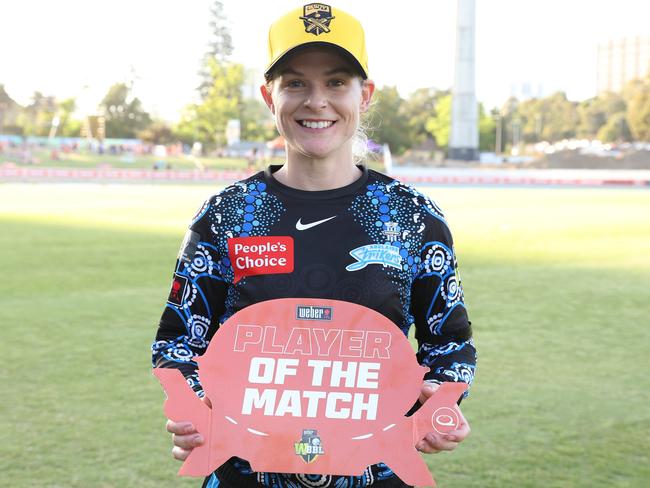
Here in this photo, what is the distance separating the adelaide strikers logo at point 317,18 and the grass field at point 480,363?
8.17ft

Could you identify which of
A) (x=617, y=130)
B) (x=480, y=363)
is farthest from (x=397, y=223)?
(x=617, y=130)

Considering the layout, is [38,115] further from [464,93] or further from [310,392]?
[310,392]

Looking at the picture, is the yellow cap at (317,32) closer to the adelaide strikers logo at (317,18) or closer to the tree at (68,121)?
the adelaide strikers logo at (317,18)

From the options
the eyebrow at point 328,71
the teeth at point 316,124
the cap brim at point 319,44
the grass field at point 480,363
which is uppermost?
the cap brim at point 319,44

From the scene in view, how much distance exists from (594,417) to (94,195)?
21148 millimetres

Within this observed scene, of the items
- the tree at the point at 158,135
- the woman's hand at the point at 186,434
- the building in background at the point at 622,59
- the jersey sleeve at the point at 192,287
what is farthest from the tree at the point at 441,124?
the building in background at the point at 622,59

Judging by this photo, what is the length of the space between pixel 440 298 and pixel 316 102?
0.54 meters

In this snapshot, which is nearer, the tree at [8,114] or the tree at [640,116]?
the tree at [8,114]

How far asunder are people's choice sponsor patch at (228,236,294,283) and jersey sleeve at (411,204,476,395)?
1.06 ft

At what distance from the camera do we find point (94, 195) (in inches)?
953

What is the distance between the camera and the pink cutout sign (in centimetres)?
178

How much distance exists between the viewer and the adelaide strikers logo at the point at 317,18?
195 centimetres

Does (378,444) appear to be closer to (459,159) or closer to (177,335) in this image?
(177,335)

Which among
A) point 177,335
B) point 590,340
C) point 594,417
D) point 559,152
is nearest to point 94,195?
point 590,340
